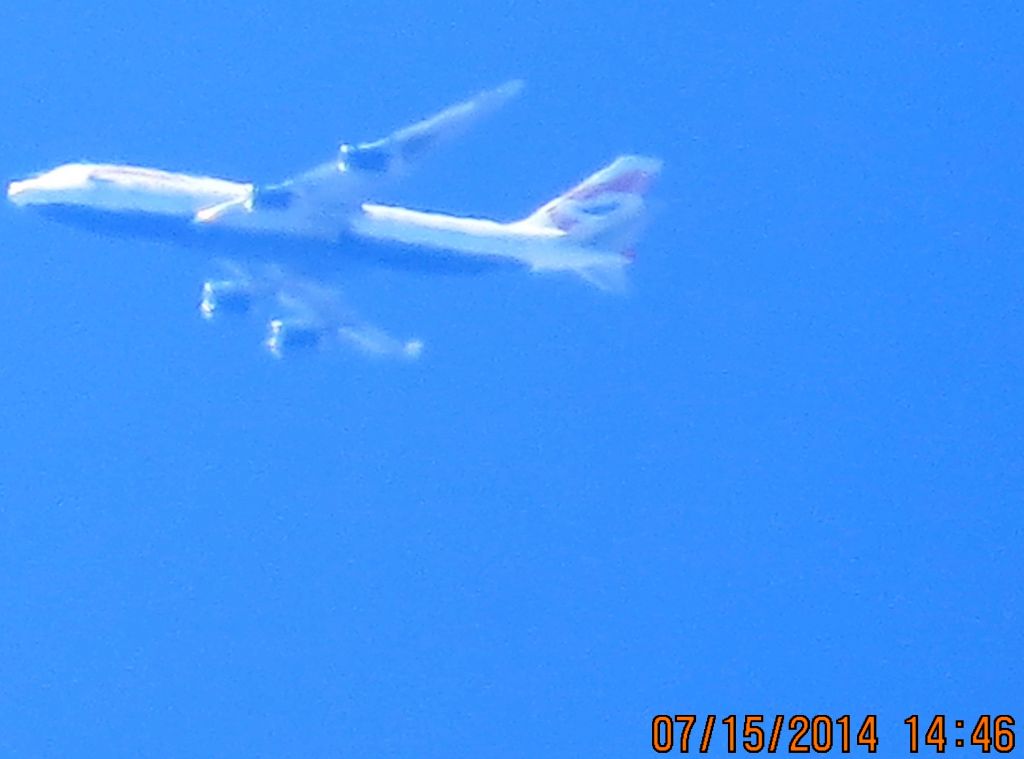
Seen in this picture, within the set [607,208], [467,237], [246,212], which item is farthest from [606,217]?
[246,212]

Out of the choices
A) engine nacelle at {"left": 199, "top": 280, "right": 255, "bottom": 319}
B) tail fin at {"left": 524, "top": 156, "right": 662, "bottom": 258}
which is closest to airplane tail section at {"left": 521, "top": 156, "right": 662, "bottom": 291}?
tail fin at {"left": 524, "top": 156, "right": 662, "bottom": 258}

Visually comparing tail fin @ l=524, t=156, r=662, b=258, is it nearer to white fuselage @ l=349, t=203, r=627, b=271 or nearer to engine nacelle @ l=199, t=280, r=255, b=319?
white fuselage @ l=349, t=203, r=627, b=271

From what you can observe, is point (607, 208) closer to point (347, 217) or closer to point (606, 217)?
point (606, 217)

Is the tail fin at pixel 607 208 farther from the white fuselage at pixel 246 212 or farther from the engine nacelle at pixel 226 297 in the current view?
the engine nacelle at pixel 226 297

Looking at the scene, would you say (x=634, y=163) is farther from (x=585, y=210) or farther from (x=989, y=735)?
(x=989, y=735)

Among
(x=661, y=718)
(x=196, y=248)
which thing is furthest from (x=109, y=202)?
(x=661, y=718)

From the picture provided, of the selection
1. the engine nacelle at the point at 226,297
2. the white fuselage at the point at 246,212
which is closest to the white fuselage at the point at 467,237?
the white fuselage at the point at 246,212

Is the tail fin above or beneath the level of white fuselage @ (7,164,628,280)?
above
